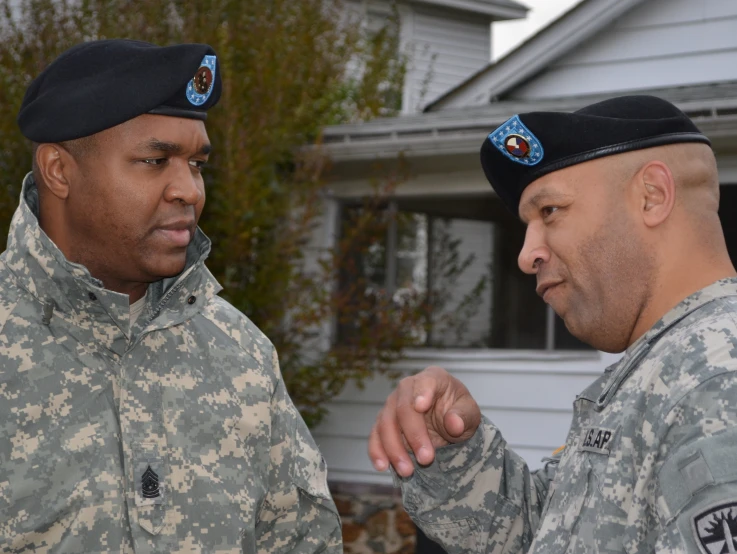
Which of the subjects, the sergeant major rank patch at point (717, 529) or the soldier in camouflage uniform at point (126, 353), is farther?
the soldier in camouflage uniform at point (126, 353)

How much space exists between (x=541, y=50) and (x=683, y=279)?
697 centimetres

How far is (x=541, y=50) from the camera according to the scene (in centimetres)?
852

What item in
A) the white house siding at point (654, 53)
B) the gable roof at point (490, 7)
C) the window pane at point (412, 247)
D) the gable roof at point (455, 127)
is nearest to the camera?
the gable roof at point (455, 127)

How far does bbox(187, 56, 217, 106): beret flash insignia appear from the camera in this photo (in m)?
2.47

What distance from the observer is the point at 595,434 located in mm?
1857

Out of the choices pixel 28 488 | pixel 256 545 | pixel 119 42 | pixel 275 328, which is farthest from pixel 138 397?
pixel 275 328

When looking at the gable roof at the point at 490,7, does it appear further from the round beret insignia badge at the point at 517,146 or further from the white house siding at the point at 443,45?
the round beret insignia badge at the point at 517,146

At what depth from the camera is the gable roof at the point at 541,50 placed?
839 centimetres

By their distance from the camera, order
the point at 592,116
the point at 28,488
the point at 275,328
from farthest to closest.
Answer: the point at 275,328, the point at 28,488, the point at 592,116

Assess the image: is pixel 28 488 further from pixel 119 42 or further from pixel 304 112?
pixel 304 112

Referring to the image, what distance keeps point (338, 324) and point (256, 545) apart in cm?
510

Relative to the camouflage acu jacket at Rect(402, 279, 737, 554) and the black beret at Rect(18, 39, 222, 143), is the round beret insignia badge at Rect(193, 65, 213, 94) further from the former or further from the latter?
the camouflage acu jacket at Rect(402, 279, 737, 554)

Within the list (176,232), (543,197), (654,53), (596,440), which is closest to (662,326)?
(596,440)

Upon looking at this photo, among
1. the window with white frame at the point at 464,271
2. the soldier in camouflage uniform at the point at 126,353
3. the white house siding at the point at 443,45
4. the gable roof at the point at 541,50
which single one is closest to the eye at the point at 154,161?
the soldier in camouflage uniform at the point at 126,353
